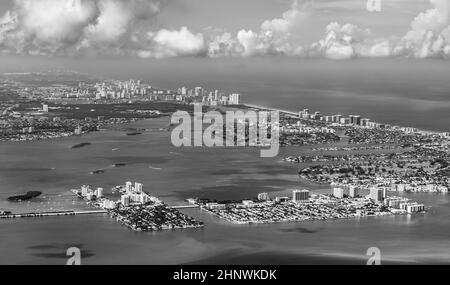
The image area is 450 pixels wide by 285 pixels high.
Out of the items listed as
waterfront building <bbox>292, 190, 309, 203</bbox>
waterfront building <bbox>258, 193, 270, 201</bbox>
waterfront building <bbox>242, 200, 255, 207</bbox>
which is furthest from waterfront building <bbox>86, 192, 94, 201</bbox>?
waterfront building <bbox>292, 190, 309, 203</bbox>

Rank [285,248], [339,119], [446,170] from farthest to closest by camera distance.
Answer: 1. [339,119]
2. [446,170]
3. [285,248]

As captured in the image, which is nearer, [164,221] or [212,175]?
[164,221]

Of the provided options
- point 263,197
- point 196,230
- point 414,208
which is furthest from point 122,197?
point 414,208

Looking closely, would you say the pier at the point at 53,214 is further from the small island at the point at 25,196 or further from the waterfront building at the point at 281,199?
the waterfront building at the point at 281,199

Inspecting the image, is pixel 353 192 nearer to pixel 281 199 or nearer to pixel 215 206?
pixel 281 199

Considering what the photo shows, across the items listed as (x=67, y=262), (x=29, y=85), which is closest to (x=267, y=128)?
(x=67, y=262)

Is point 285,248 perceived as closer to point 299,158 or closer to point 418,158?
point 299,158

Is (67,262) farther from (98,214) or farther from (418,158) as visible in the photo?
(418,158)
